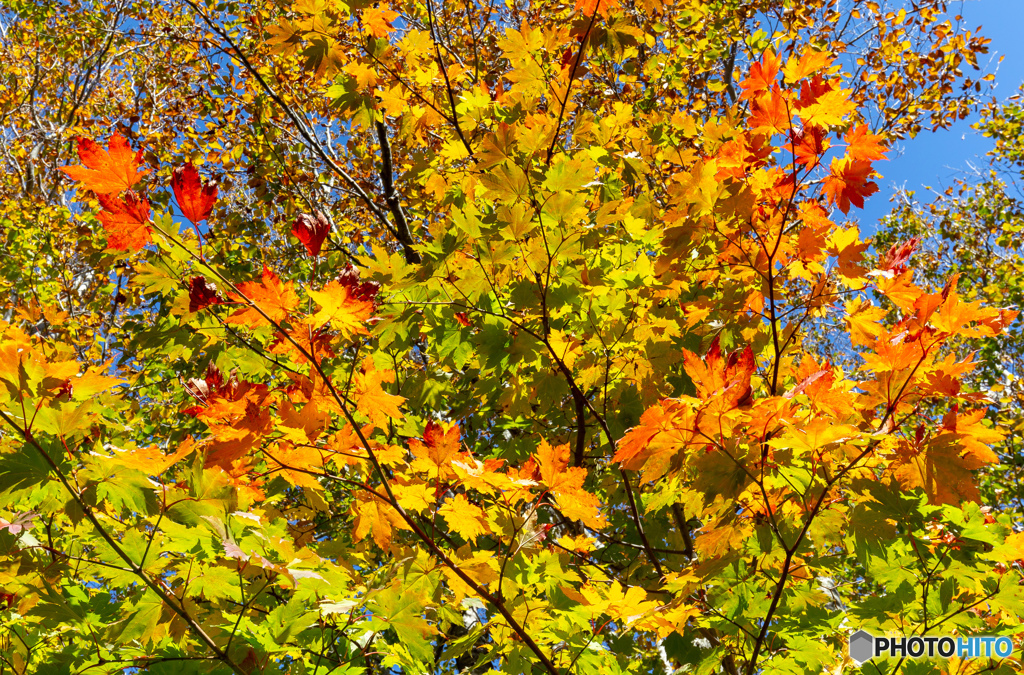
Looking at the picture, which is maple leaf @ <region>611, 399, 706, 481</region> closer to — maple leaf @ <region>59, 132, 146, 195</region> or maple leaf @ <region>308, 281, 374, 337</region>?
maple leaf @ <region>308, 281, 374, 337</region>

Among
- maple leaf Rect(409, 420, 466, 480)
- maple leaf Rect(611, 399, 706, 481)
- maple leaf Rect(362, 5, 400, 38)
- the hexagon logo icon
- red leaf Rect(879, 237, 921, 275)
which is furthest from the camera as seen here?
maple leaf Rect(362, 5, 400, 38)

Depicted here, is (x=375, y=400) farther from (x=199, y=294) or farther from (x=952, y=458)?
(x=952, y=458)

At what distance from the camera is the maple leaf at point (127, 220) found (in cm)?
128

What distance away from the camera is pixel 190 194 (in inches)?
51.6

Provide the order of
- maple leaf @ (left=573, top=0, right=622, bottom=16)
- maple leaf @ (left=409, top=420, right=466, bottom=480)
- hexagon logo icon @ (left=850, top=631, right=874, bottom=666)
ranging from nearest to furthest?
maple leaf @ (left=409, top=420, right=466, bottom=480), hexagon logo icon @ (left=850, top=631, right=874, bottom=666), maple leaf @ (left=573, top=0, right=622, bottom=16)

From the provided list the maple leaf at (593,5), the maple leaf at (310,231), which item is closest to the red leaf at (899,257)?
the maple leaf at (593,5)

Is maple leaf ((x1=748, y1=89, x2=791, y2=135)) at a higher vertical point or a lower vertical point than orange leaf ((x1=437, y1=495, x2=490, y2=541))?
higher

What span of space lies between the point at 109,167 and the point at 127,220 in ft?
0.36

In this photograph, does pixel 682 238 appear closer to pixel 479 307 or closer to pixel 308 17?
pixel 479 307

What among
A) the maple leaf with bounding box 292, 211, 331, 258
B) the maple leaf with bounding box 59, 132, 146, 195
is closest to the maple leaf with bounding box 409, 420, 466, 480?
the maple leaf with bounding box 292, 211, 331, 258

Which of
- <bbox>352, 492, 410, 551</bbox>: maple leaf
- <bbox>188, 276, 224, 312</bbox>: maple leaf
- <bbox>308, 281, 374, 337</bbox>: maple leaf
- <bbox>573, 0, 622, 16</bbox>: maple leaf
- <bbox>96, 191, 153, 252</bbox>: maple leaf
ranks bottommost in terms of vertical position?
<bbox>352, 492, 410, 551</bbox>: maple leaf

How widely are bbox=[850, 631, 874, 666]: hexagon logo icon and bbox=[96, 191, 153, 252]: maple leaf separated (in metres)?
2.26

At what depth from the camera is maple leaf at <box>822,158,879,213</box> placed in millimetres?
1583

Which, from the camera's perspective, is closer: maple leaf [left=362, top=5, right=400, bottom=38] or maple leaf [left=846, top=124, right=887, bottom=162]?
maple leaf [left=846, top=124, right=887, bottom=162]
